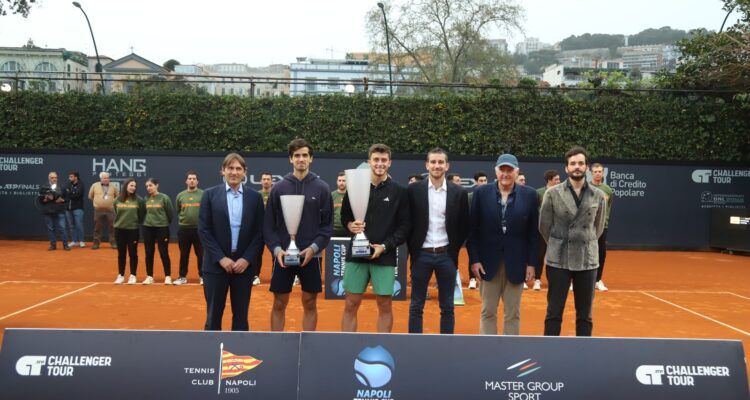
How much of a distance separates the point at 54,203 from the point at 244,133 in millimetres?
5624

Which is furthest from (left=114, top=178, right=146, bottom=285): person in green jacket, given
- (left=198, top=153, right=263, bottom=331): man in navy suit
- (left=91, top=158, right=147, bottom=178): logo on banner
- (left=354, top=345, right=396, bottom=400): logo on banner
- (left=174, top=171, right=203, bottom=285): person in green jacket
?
(left=91, top=158, right=147, bottom=178): logo on banner

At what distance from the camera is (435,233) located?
5.71m

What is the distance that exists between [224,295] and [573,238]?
3.07 m

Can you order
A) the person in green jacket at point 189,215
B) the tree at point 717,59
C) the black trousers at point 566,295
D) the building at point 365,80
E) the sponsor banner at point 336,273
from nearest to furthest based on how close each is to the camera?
the black trousers at point 566,295 < the sponsor banner at point 336,273 < the person in green jacket at point 189,215 < the tree at point 717,59 < the building at point 365,80

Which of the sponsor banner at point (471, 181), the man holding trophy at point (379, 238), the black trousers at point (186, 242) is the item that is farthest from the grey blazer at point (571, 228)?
the sponsor banner at point (471, 181)

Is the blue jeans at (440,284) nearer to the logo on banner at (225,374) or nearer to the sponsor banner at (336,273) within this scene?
the logo on banner at (225,374)

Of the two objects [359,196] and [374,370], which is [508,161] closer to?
[359,196]

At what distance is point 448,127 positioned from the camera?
63.0ft

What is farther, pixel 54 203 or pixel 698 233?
pixel 698 233

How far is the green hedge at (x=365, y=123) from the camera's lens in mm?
19016

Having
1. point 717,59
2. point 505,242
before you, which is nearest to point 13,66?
point 717,59

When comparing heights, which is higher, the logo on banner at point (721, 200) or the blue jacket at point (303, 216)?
the blue jacket at point (303, 216)

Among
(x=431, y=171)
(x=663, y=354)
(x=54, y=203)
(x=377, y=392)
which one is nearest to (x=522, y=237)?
(x=431, y=171)

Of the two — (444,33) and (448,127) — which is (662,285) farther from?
(444,33)
